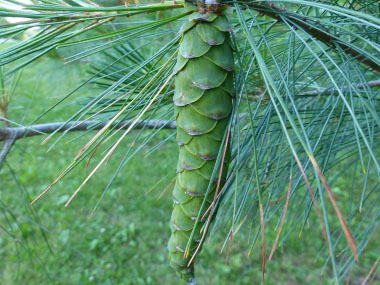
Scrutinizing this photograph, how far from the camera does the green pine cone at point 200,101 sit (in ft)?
1.15

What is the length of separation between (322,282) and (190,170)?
1.73 meters

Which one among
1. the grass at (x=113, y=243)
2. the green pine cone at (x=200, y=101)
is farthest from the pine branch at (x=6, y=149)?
the grass at (x=113, y=243)

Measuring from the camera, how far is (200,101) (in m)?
0.36

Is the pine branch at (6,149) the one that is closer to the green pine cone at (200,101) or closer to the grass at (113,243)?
the green pine cone at (200,101)

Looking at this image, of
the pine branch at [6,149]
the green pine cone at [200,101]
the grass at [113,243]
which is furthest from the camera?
the grass at [113,243]

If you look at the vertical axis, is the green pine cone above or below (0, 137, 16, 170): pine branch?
above

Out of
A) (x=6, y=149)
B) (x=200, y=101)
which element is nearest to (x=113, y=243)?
(x=6, y=149)

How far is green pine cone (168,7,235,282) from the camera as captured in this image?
352 millimetres

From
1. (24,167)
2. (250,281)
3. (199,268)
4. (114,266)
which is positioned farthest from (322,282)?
(24,167)

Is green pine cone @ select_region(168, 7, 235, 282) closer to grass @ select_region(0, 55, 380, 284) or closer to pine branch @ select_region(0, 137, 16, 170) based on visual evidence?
pine branch @ select_region(0, 137, 16, 170)

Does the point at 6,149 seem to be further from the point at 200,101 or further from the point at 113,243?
the point at 113,243

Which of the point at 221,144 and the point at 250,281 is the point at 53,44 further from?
the point at 250,281

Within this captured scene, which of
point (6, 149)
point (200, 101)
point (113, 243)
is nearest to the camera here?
point (200, 101)

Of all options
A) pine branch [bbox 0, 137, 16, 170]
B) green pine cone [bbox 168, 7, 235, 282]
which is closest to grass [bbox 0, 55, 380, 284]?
pine branch [bbox 0, 137, 16, 170]
